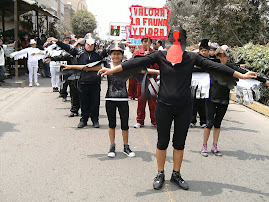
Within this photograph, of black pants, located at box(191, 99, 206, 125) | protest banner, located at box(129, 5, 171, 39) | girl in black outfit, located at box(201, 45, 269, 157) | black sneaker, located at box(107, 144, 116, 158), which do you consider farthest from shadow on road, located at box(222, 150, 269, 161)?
protest banner, located at box(129, 5, 171, 39)

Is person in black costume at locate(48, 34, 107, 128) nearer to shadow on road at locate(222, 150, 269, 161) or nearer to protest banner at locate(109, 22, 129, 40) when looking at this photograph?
shadow on road at locate(222, 150, 269, 161)

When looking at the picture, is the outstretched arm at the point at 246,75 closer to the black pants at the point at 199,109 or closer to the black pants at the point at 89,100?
the black pants at the point at 199,109

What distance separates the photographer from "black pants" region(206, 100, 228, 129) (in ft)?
18.2

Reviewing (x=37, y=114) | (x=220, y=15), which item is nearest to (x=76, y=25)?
(x=220, y=15)

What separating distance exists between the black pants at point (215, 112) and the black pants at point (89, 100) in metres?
2.76

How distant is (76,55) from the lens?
7016mm

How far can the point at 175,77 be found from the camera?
391 centimetres

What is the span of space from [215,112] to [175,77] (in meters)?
2.05

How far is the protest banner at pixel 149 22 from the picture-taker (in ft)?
27.7

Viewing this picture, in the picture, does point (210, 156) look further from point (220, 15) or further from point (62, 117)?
point (220, 15)

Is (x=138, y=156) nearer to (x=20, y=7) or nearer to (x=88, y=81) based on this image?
(x=88, y=81)

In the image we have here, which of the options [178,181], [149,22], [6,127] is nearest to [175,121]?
[178,181]

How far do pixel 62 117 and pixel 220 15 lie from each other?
17.5 meters

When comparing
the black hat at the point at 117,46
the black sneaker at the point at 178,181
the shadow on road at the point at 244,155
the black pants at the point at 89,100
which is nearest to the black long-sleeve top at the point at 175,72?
the black sneaker at the point at 178,181
